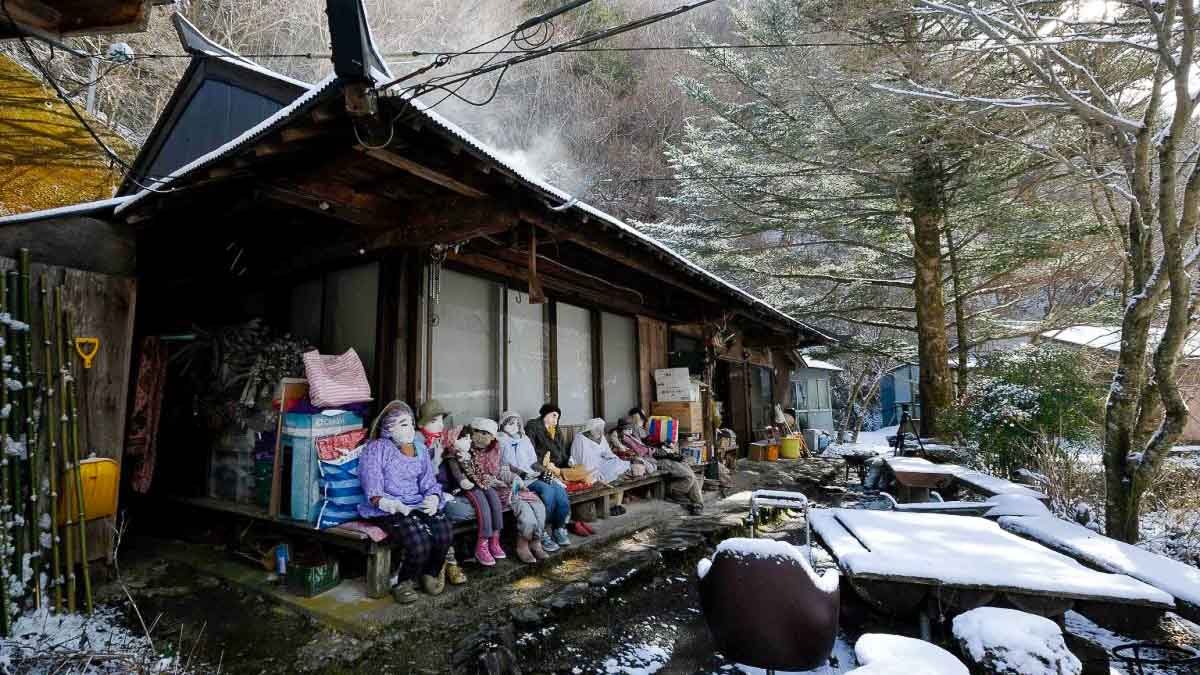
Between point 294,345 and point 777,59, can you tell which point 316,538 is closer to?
point 294,345

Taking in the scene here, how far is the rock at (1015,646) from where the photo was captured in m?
1.91

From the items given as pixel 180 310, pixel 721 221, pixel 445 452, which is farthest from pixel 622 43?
pixel 445 452

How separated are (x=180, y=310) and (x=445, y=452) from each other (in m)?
4.75

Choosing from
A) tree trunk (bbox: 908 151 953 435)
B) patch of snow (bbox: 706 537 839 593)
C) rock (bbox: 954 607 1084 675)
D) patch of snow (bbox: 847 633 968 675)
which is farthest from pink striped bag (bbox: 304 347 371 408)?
tree trunk (bbox: 908 151 953 435)

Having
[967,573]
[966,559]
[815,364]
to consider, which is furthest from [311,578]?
[815,364]

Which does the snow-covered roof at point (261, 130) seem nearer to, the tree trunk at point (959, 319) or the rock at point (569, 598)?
the rock at point (569, 598)

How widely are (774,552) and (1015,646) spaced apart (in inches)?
36.1

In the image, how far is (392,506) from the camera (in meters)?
4.13

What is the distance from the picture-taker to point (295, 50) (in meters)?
15.8

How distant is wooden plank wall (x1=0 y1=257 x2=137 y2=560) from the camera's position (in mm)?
4238

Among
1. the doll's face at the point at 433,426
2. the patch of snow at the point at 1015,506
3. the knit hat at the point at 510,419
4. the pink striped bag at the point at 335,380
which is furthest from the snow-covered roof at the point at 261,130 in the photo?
the patch of snow at the point at 1015,506

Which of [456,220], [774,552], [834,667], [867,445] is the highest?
[456,220]

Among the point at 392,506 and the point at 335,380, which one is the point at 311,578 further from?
the point at 335,380

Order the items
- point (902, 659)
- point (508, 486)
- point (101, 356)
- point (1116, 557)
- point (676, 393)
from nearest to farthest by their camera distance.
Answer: point (902, 659) → point (1116, 557) → point (101, 356) → point (508, 486) → point (676, 393)
